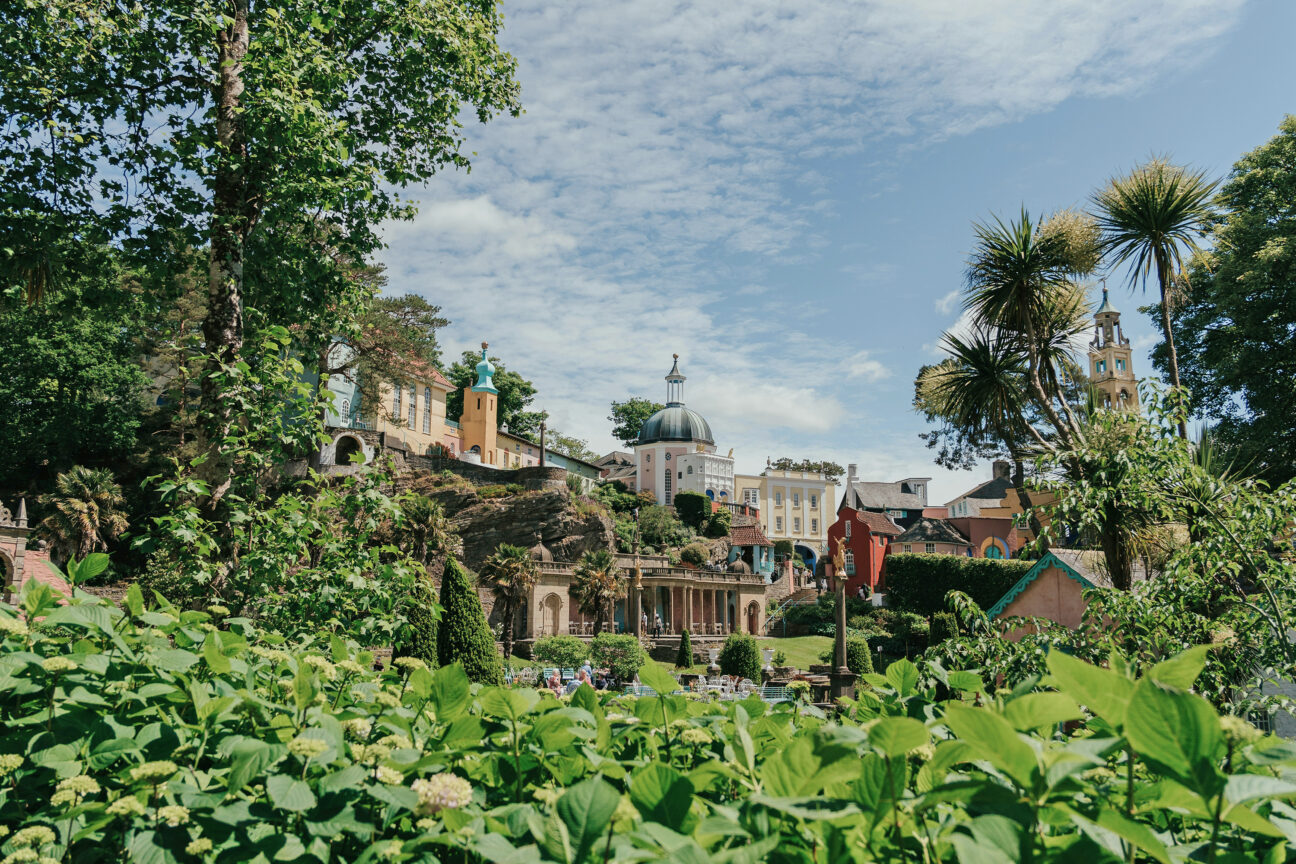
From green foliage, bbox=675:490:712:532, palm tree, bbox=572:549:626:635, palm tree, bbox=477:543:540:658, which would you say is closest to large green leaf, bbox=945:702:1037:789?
palm tree, bbox=477:543:540:658

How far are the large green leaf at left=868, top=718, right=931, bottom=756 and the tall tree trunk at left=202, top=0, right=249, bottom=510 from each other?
695 centimetres

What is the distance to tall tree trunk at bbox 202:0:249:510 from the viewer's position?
7.23m

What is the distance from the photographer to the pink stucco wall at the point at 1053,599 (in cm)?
1678

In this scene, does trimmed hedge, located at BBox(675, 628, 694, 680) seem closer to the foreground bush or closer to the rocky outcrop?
the rocky outcrop

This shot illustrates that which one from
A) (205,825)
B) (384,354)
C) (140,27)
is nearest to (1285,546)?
(205,825)

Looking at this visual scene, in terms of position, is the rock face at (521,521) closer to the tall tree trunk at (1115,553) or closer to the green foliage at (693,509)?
the green foliage at (693,509)

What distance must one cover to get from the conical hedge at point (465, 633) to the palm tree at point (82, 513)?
20815 millimetres

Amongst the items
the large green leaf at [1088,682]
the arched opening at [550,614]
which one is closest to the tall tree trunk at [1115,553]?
the large green leaf at [1088,682]

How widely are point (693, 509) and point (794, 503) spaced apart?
21.5 metres

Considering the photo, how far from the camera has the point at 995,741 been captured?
101cm

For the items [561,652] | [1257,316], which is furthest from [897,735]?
[561,652]

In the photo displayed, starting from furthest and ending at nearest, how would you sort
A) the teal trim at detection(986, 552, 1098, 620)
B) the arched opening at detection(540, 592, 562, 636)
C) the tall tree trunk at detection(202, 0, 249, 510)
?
the arched opening at detection(540, 592, 562, 636) → the teal trim at detection(986, 552, 1098, 620) → the tall tree trunk at detection(202, 0, 249, 510)

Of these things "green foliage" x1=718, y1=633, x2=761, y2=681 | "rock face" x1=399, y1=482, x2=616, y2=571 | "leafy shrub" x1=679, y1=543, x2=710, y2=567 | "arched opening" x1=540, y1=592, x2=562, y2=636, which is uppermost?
"rock face" x1=399, y1=482, x2=616, y2=571

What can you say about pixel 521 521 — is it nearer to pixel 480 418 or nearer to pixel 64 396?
pixel 480 418
